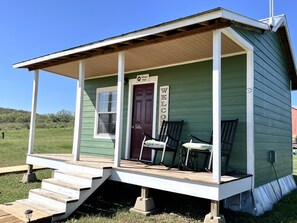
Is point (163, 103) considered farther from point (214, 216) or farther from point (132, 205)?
point (214, 216)

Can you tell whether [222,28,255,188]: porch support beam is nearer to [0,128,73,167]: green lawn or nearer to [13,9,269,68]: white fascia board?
[13,9,269,68]: white fascia board

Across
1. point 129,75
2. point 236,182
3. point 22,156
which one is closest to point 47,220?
point 236,182

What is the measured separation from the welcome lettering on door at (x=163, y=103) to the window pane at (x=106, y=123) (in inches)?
58.9

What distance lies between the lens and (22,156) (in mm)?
10328

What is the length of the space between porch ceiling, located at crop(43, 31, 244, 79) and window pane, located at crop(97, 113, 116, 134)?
3.82 feet

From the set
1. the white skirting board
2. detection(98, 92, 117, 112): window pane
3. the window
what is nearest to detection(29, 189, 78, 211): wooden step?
the white skirting board

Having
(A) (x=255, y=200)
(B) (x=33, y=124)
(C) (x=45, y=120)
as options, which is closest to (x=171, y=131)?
(A) (x=255, y=200)

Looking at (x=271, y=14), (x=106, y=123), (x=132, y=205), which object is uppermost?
(x=271, y=14)

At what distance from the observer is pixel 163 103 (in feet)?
18.7

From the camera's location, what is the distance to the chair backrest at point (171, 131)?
5.24m

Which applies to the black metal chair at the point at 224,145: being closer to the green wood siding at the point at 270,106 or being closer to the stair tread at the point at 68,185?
the green wood siding at the point at 270,106

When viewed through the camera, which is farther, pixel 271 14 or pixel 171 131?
pixel 171 131

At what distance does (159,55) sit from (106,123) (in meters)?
2.69

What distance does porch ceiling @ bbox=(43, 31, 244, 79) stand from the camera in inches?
165
